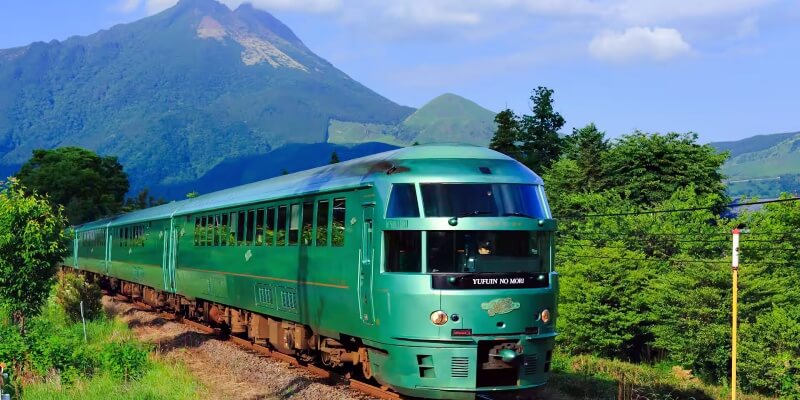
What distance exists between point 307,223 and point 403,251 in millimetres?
3635

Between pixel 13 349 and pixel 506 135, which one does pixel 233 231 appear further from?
pixel 506 135

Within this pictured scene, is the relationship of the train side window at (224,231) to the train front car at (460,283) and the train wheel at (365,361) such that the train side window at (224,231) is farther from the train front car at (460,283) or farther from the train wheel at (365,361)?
the train front car at (460,283)

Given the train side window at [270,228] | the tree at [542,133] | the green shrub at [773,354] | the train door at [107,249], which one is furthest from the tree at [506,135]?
the train side window at [270,228]

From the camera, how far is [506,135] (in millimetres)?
77875

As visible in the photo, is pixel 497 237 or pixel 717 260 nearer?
pixel 497 237

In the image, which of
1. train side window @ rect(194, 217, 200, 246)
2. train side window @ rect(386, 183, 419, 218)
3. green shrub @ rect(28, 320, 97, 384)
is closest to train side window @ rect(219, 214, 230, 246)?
train side window @ rect(194, 217, 200, 246)

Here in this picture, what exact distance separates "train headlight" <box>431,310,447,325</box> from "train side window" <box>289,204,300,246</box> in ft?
15.1

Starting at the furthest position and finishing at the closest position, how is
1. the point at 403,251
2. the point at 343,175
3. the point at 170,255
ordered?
the point at 170,255 < the point at 343,175 < the point at 403,251

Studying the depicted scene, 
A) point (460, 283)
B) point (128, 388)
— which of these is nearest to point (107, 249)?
point (128, 388)

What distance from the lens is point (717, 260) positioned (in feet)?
143

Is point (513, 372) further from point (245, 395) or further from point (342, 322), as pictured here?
point (245, 395)

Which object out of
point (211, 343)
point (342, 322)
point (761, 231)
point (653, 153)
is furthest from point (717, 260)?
point (342, 322)

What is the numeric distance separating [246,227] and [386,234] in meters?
7.39

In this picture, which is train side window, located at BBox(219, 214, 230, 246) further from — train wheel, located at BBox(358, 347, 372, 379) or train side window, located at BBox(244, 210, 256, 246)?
train wheel, located at BBox(358, 347, 372, 379)
